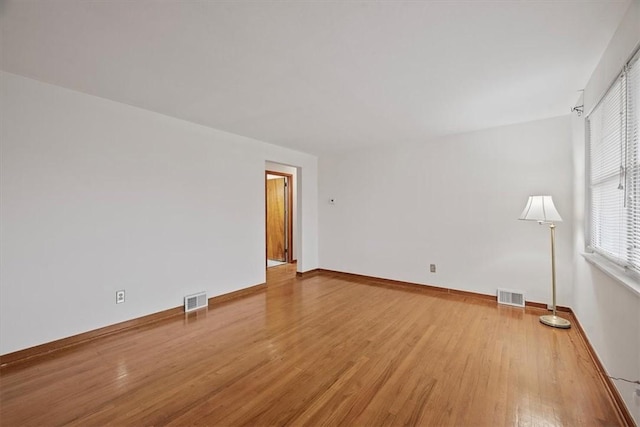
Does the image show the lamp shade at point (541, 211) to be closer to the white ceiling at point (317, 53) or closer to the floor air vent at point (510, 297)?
the white ceiling at point (317, 53)

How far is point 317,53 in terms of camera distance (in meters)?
2.04

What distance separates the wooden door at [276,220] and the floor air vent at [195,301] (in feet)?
10.8

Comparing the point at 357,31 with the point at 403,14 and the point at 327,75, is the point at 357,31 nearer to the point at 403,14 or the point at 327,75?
the point at 403,14

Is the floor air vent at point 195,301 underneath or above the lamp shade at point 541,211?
underneath

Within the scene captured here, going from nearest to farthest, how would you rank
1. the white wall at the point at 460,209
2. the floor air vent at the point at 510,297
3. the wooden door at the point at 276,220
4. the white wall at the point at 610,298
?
1. the white wall at the point at 610,298
2. the white wall at the point at 460,209
3. the floor air vent at the point at 510,297
4. the wooden door at the point at 276,220

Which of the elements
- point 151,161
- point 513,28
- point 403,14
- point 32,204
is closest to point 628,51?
point 513,28

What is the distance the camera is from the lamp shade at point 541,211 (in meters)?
3.00

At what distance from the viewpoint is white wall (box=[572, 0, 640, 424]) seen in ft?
5.22

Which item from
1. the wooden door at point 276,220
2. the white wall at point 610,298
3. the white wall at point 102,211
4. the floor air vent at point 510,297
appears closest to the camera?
the white wall at point 610,298

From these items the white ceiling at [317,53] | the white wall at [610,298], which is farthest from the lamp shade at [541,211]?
the white ceiling at [317,53]

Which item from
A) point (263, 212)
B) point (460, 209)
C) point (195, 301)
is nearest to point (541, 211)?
point (460, 209)

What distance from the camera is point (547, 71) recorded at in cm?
235

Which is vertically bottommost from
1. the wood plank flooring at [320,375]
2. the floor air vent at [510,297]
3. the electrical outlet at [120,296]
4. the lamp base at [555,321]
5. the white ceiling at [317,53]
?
the wood plank flooring at [320,375]

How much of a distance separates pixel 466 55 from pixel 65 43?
2.85m
